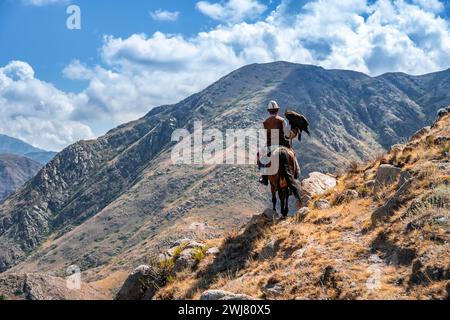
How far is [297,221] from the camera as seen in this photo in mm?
16469

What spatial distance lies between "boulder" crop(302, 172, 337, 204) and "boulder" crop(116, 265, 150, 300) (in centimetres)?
790

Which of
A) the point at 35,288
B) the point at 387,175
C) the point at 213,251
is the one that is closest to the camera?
the point at 213,251

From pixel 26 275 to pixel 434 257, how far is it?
110 ft

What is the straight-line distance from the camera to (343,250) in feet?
42.1

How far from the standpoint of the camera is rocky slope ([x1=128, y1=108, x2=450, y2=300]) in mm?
10586

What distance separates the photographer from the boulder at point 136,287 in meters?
16.9

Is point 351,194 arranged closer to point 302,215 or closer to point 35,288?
point 302,215

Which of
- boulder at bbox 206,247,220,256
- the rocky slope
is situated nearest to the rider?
the rocky slope

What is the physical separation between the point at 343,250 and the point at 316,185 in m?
9.78

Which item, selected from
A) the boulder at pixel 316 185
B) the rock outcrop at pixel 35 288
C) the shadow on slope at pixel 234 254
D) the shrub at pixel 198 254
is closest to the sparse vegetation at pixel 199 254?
the shrub at pixel 198 254

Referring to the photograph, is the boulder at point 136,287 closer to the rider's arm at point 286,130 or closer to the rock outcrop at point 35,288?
the rider's arm at point 286,130

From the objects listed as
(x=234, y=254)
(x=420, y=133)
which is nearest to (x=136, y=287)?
(x=234, y=254)
